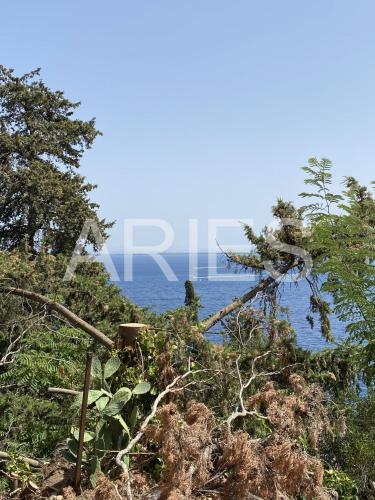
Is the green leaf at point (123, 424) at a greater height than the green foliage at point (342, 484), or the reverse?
the green leaf at point (123, 424)

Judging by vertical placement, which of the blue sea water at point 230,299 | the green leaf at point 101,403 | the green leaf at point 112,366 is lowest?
the blue sea water at point 230,299

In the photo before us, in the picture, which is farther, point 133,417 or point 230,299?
point 230,299

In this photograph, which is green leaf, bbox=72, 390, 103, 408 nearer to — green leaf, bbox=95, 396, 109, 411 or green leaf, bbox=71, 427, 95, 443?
green leaf, bbox=95, 396, 109, 411

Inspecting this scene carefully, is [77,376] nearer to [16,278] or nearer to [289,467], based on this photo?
[16,278]

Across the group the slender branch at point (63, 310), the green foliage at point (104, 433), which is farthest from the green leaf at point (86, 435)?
the slender branch at point (63, 310)

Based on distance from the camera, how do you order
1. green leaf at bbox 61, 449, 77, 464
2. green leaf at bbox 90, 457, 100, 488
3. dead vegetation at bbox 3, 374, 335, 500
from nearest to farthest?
dead vegetation at bbox 3, 374, 335, 500 → green leaf at bbox 90, 457, 100, 488 → green leaf at bbox 61, 449, 77, 464

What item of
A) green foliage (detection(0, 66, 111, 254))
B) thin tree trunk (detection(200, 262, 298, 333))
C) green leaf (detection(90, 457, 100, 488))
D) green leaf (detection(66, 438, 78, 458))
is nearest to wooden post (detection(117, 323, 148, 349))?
green leaf (detection(66, 438, 78, 458))

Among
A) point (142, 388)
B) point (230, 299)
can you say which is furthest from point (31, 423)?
point (230, 299)

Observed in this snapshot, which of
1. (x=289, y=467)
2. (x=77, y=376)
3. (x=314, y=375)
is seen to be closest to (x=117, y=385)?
(x=289, y=467)

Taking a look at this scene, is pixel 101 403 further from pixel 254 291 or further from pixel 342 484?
pixel 254 291

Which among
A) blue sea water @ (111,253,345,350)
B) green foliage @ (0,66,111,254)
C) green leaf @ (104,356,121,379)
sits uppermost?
green foliage @ (0,66,111,254)

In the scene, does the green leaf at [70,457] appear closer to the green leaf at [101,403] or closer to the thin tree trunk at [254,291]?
the green leaf at [101,403]

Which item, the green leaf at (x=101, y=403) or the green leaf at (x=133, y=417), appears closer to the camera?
the green leaf at (x=101, y=403)

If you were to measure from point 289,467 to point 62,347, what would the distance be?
5.23m
